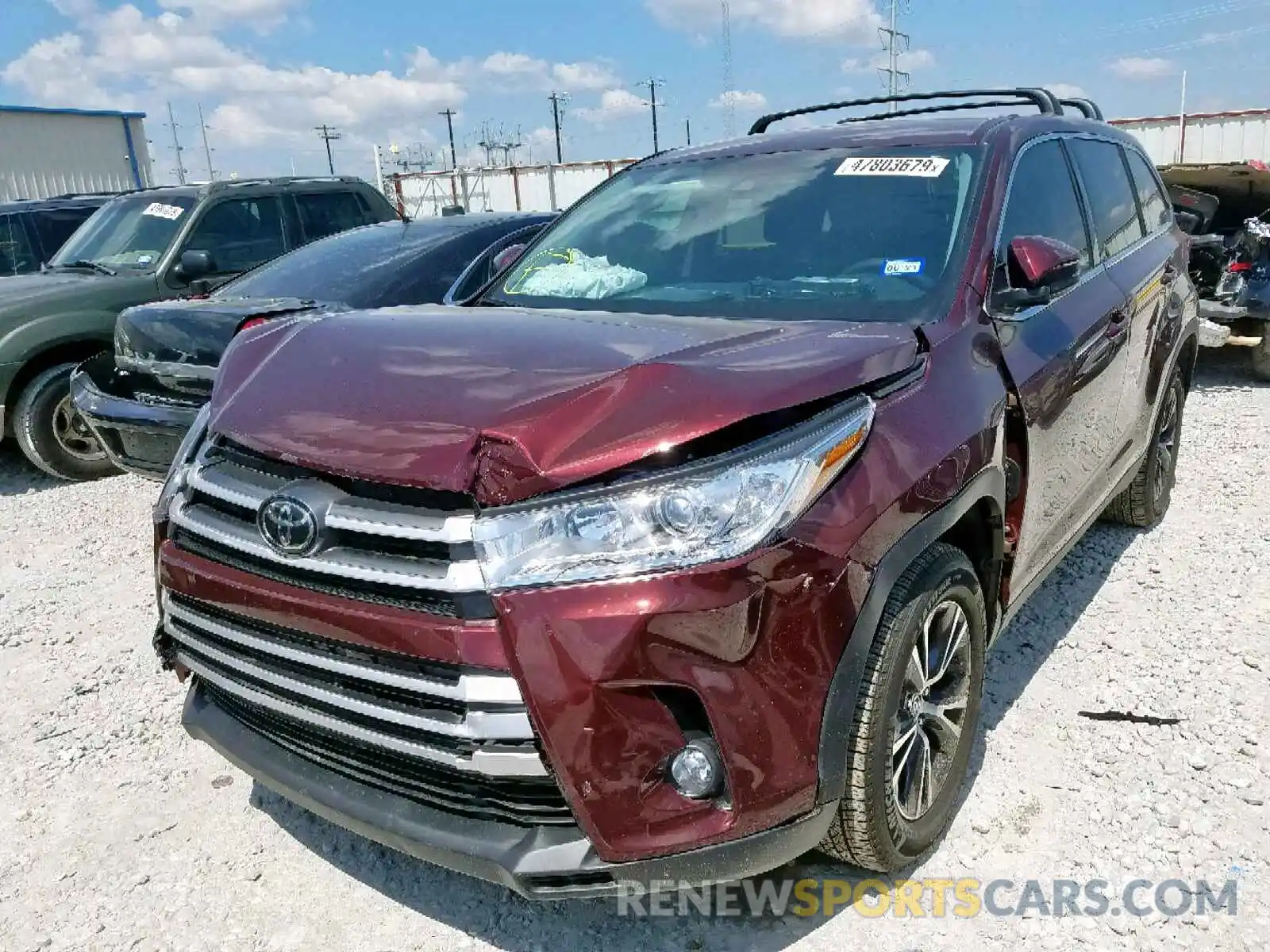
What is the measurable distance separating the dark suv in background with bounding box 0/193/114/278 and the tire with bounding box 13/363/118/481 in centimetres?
321

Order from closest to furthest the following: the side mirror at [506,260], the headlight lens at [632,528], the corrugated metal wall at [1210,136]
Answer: the headlight lens at [632,528]
the side mirror at [506,260]
the corrugated metal wall at [1210,136]

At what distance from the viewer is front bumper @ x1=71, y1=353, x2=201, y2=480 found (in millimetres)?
4945

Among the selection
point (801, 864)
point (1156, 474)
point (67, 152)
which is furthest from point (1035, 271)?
point (67, 152)

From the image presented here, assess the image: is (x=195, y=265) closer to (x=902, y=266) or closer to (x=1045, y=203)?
(x=902, y=266)

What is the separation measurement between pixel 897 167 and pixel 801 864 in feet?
6.82

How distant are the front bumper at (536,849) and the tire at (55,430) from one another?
521 cm

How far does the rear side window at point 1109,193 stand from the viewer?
3695 mm

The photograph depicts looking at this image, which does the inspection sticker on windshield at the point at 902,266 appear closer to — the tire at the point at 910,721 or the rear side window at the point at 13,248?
the tire at the point at 910,721

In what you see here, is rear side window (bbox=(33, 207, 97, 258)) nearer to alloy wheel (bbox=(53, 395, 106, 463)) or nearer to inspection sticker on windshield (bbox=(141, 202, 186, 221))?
inspection sticker on windshield (bbox=(141, 202, 186, 221))

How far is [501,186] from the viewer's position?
1075 inches

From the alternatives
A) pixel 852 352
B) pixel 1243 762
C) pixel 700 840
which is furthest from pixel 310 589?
pixel 1243 762

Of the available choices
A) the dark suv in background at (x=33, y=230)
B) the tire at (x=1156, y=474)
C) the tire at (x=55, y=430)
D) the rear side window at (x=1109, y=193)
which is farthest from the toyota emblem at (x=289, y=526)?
the dark suv in background at (x=33, y=230)

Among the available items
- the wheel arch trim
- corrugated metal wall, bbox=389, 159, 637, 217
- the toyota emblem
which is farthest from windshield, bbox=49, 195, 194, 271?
corrugated metal wall, bbox=389, 159, 637, 217

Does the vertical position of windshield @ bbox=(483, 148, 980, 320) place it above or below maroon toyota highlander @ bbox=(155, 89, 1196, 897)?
above
